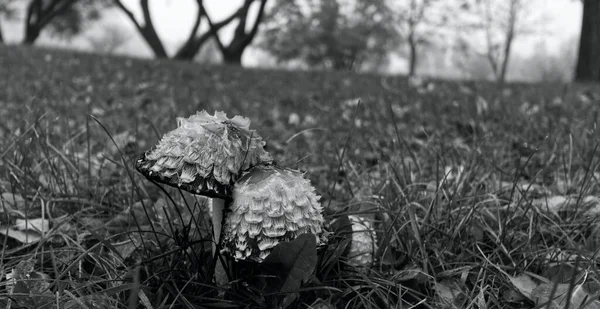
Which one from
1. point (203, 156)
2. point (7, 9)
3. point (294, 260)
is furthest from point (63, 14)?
point (294, 260)

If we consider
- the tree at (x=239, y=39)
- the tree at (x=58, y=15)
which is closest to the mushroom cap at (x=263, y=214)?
the tree at (x=239, y=39)

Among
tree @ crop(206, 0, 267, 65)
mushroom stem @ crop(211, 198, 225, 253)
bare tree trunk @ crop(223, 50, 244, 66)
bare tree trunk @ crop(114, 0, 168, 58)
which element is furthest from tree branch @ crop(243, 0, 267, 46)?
mushroom stem @ crop(211, 198, 225, 253)

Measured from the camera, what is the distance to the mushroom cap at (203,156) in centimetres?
94

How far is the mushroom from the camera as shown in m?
0.94

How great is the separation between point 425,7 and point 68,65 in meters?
24.9

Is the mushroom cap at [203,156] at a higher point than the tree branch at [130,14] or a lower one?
lower

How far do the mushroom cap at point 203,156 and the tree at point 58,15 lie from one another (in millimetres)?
20807

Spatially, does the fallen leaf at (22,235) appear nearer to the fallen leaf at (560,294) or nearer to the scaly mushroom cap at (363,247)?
the scaly mushroom cap at (363,247)

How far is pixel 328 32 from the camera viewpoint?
30078mm

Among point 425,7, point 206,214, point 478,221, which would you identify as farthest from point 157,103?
point 425,7

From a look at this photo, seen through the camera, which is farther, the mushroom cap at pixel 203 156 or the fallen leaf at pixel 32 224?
the fallen leaf at pixel 32 224

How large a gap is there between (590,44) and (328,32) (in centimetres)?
2164

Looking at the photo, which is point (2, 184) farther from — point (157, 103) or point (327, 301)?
point (157, 103)

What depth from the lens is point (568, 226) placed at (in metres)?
1.45
